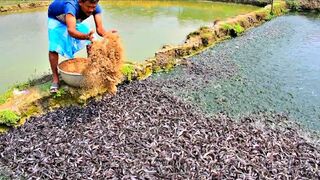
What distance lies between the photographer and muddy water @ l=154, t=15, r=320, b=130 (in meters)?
5.76

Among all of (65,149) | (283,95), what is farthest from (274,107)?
(65,149)

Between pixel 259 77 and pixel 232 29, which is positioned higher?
pixel 232 29

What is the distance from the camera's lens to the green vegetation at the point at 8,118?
4746mm

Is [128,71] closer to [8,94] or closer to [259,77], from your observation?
[8,94]

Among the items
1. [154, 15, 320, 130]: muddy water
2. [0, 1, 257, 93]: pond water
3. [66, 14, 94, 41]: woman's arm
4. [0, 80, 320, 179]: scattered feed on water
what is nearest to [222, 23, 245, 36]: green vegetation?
[154, 15, 320, 130]: muddy water

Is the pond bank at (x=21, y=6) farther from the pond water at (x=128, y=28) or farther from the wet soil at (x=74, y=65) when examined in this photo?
the wet soil at (x=74, y=65)

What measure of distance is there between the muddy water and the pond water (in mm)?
1572

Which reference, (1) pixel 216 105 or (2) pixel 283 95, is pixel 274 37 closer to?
(2) pixel 283 95

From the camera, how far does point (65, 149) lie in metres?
4.29

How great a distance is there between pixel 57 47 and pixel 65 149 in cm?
160

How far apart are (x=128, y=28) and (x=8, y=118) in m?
6.96

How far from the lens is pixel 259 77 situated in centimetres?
707

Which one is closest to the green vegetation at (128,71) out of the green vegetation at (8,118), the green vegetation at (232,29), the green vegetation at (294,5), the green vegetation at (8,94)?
the green vegetation at (8,94)

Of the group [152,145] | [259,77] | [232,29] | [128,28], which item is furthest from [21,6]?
[152,145]
